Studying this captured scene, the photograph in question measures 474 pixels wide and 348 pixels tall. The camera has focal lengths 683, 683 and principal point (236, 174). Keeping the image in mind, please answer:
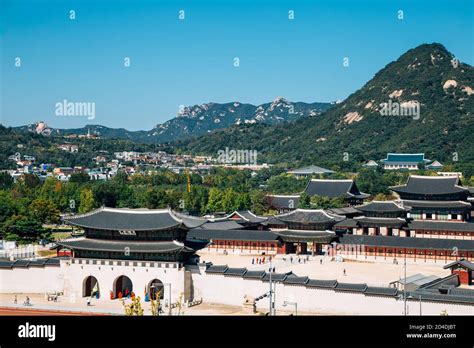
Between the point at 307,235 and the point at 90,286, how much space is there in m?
20.5

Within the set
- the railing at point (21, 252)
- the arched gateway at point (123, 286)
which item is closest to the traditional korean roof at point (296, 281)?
the arched gateway at point (123, 286)

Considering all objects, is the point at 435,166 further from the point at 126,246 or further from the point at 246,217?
the point at 126,246

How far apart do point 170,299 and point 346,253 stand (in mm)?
21904

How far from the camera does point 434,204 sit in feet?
214

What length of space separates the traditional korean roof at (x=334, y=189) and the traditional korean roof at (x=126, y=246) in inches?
1644

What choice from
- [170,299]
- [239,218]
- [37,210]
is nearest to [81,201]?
[37,210]

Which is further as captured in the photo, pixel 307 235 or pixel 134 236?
pixel 307 235

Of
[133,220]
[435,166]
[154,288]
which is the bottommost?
[154,288]

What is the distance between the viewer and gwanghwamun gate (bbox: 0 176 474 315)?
117ft

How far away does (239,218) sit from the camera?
6744 centimetres

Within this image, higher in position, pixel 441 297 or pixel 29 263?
pixel 29 263

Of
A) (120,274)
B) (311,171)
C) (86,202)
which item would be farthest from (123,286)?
(311,171)

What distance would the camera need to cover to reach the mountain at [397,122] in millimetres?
139625
